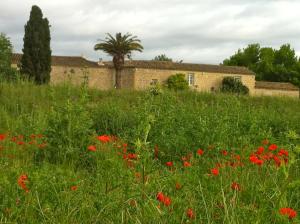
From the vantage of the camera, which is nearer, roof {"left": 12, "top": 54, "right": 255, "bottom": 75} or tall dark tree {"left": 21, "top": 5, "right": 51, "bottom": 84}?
tall dark tree {"left": 21, "top": 5, "right": 51, "bottom": 84}

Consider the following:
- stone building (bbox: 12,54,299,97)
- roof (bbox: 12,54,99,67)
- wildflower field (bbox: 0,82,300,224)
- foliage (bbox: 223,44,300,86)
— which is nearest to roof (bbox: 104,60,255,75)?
stone building (bbox: 12,54,299,97)

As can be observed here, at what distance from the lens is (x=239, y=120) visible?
874 cm

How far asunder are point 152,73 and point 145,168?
46621 millimetres

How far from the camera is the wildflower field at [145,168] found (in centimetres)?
304

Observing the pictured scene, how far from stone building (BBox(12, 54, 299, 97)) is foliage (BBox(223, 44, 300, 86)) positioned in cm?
808

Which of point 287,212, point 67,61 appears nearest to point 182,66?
point 67,61

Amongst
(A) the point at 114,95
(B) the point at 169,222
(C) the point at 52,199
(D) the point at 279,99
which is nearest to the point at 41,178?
(C) the point at 52,199

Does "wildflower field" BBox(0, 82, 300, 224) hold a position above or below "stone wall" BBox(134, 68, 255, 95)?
above

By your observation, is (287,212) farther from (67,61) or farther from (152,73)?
(67,61)

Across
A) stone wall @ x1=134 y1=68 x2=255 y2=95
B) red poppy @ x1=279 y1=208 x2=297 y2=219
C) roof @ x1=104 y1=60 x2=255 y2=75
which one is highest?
red poppy @ x1=279 y1=208 x2=297 y2=219

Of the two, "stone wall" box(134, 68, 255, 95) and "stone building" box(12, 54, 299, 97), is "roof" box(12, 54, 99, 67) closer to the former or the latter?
"stone building" box(12, 54, 299, 97)

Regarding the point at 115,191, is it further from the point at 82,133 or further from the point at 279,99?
the point at 279,99

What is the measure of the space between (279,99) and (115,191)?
13.2 meters

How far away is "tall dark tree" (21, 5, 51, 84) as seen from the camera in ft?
116
